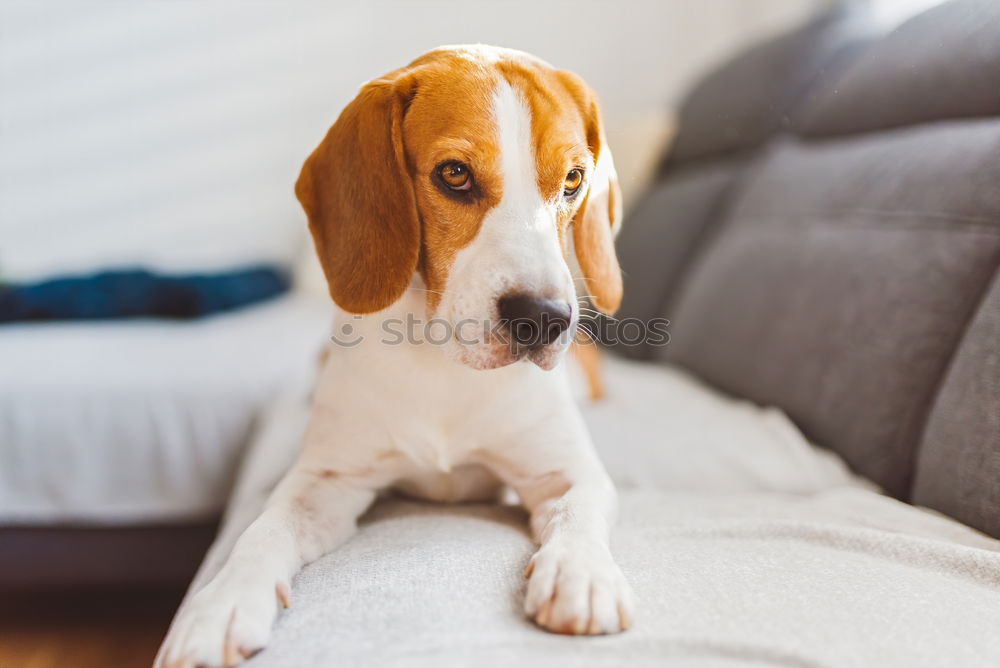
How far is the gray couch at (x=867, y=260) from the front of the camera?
1.28m

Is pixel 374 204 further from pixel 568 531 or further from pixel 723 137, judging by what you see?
pixel 723 137

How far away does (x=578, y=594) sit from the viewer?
83 centimetres

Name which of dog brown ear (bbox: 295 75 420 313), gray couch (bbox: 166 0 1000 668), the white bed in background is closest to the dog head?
dog brown ear (bbox: 295 75 420 313)

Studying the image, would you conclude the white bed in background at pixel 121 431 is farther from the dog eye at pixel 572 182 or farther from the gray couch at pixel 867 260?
the gray couch at pixel 867 260

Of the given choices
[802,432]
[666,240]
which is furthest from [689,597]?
[666,240]

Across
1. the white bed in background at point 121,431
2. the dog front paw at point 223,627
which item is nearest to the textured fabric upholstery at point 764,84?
the white bed in background at point 121,431

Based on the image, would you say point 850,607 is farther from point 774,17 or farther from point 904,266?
point 774,17

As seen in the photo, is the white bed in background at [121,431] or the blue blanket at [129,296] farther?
the blue blanket at [129,296]

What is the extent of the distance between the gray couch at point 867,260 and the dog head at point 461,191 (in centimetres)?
67

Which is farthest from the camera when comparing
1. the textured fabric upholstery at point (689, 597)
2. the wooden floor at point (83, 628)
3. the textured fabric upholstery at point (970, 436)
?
the wooden floor at point (83, 628)

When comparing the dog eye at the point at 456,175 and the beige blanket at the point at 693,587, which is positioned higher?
the dog eye at the point at 456,175

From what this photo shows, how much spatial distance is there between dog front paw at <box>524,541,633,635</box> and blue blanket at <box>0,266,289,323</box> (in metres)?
2.03

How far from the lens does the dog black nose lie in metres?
1.02

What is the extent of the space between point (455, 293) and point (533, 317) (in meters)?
0.15
